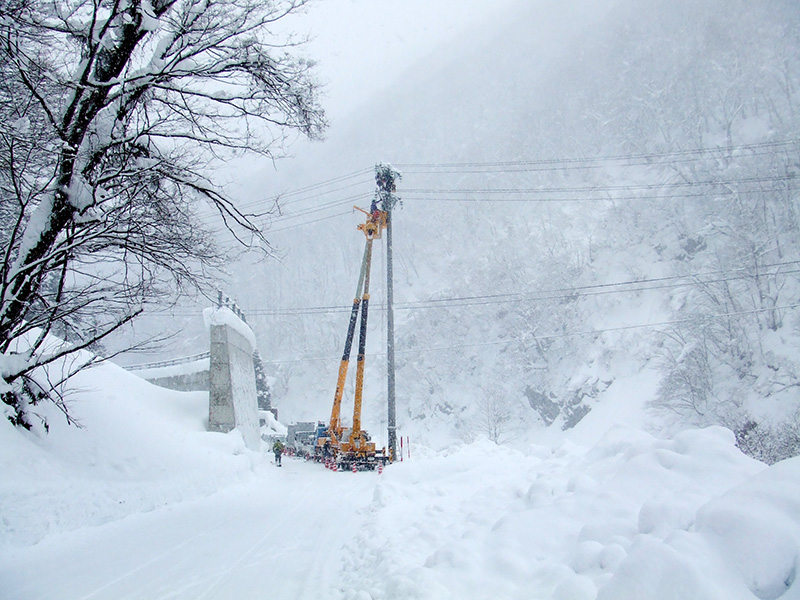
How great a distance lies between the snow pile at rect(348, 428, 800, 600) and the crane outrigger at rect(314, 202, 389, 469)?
12641 mm

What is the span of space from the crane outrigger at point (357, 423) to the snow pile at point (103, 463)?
572 centimetres

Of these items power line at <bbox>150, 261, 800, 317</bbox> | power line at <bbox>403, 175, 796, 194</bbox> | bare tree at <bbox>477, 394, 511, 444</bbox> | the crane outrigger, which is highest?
power line at <bbox>403, 175, 796, 194</bbox>

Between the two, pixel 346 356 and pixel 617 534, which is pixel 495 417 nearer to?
pixel 346 356

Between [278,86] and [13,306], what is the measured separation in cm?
445

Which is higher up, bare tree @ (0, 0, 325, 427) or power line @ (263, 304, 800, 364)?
bare tree @ (0, 0, 325, 427)

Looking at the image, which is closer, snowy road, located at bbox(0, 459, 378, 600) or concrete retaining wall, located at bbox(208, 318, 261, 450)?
snowy road, located at bbox(0, 459, 378, 600)

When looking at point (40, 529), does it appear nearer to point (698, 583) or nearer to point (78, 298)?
point (78, 298)

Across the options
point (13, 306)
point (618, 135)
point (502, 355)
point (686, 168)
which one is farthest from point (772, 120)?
point (13, 306)

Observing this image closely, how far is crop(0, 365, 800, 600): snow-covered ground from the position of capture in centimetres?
247

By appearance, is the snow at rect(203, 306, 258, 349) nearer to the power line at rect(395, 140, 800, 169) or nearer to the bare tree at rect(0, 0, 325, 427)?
the bare tree at rect(0, 0, 325, 427)

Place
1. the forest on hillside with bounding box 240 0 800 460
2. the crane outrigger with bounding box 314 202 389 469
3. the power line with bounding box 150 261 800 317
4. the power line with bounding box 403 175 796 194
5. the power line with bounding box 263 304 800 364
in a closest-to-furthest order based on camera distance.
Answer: the crane outrigger with bounding box 314 202 389 469, the power line with bounding box 263 304 800 364, the forest on hillside with bounding box 240 0 800 460, the power line with bounding box 150 261 800 317, the power line with bounding box 403 175 796 194

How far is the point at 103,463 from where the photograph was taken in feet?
28.0

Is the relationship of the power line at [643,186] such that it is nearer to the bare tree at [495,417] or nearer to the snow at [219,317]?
the snow at [219,317]

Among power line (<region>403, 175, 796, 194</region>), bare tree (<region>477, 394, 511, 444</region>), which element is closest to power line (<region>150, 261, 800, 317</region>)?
power line (<region>403, 175, 796, 194</region>)
